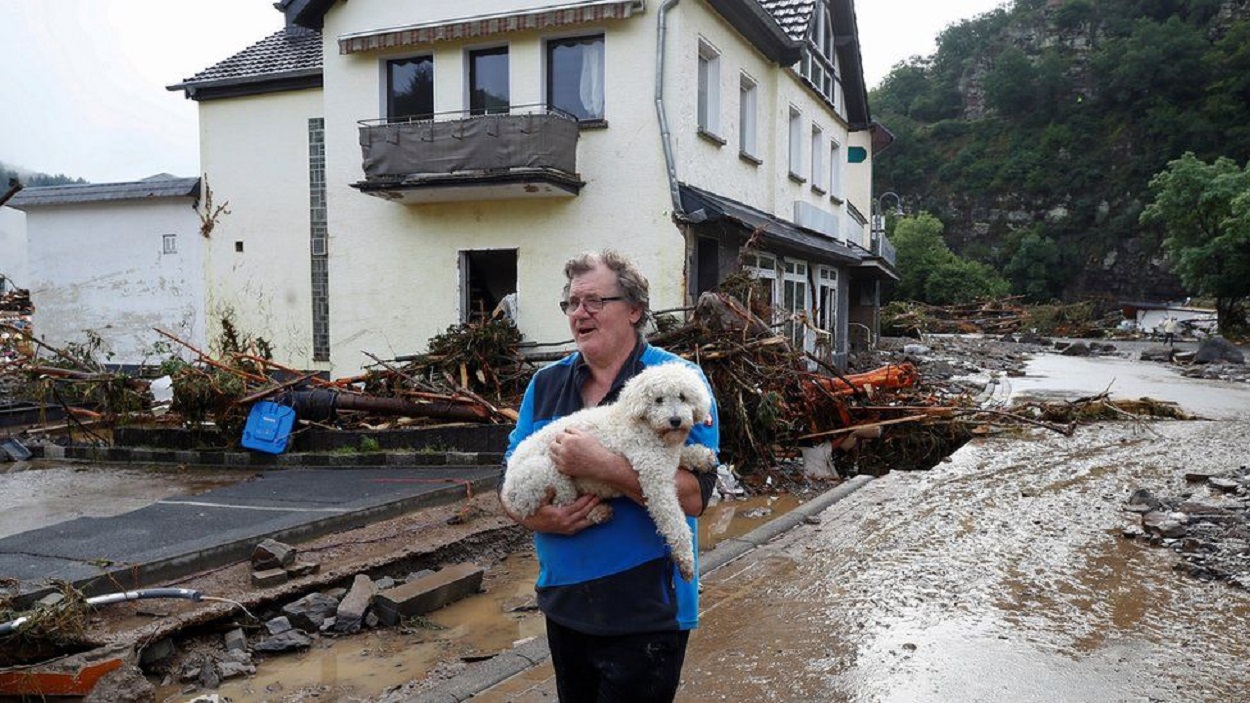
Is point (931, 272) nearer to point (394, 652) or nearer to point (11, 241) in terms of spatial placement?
point (11, 241)

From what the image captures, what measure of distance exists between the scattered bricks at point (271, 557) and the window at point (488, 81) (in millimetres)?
10282

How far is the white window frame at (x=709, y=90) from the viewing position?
14.8 m

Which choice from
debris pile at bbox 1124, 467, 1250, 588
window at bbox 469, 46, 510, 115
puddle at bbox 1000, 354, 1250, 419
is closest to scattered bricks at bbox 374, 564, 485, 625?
debris pile at bbox 1124, 467, 1250, 588

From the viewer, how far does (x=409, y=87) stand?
15312 millimetres

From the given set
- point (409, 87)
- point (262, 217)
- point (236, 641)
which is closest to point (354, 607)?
point (236, 641)

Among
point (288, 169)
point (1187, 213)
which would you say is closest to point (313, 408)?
point (288, 169)

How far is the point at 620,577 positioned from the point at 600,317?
0.81 meters

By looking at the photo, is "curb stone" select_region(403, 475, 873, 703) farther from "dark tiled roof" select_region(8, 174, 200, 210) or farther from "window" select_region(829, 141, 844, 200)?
"window" select_region(829, 141, 844, 200)

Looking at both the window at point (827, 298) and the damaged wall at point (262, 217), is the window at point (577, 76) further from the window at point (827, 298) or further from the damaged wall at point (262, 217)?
the window at point (827, 298)

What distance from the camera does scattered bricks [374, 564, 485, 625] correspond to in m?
5.43

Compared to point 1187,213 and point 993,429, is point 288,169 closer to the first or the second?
point 993,429

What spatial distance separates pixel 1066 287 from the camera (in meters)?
68.2

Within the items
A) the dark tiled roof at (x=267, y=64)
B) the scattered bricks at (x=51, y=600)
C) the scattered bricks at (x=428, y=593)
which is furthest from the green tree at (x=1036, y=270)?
the scattered bricks at (x=51, y=600)

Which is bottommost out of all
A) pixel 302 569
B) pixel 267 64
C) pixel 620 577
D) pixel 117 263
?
pixel 302 569
